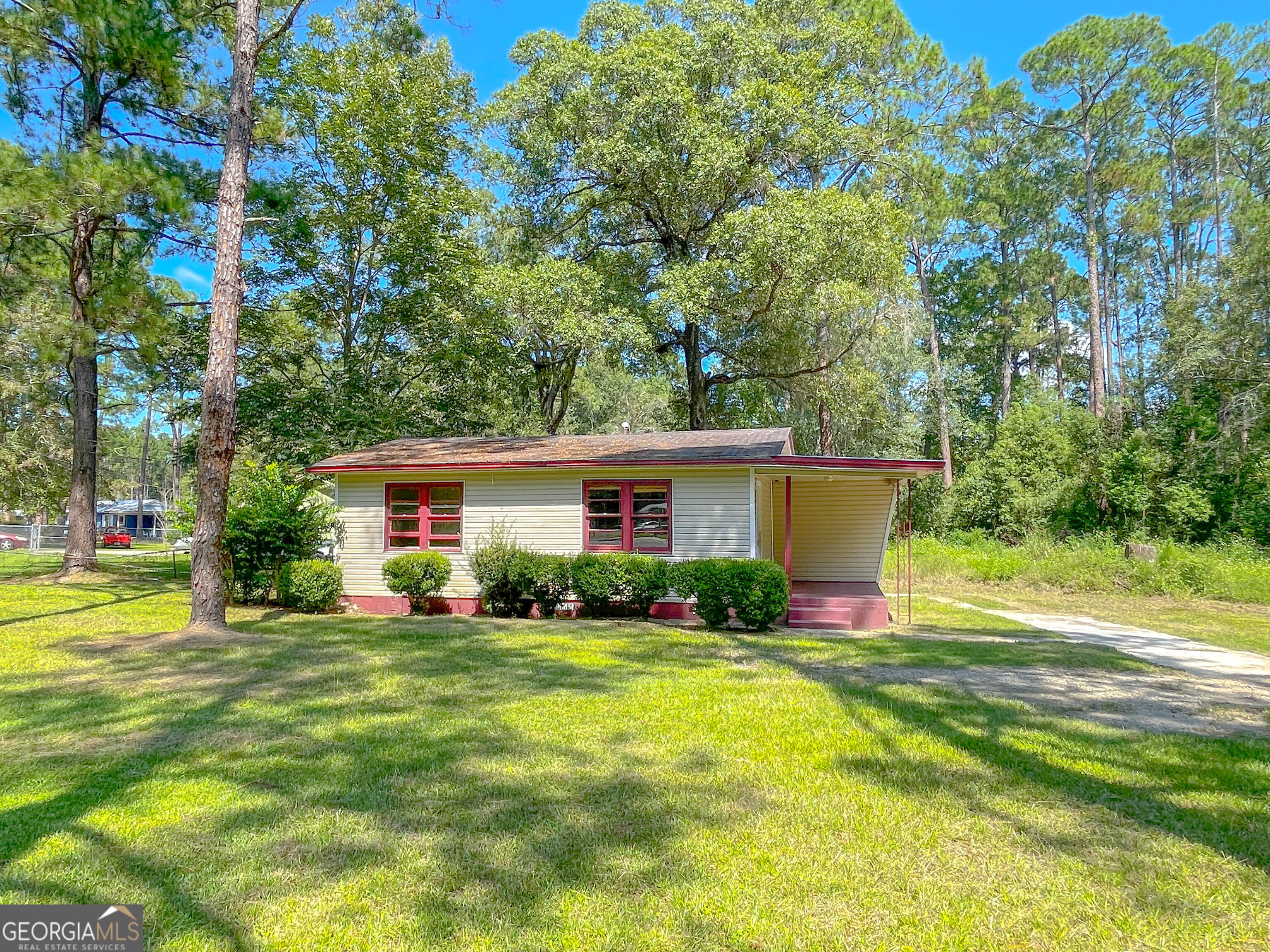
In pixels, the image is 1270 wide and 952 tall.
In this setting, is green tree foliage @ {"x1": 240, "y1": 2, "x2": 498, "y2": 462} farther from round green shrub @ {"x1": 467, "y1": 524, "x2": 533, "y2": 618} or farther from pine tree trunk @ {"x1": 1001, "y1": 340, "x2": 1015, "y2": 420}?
pine tree trunk @ {"x1": 1001, "y1": 340, "x2": 1015, "y2": 420}

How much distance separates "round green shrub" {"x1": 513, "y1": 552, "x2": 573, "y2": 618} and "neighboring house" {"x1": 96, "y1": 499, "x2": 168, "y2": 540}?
3844 centimetres

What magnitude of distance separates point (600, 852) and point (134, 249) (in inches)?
668

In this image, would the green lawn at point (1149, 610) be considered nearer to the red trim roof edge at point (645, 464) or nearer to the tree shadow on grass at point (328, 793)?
the red trim roof edge at point (645, 464)

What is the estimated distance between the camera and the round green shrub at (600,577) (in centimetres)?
1098

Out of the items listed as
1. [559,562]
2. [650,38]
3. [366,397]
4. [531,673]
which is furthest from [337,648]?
[650,38]

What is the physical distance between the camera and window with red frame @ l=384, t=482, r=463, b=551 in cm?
1264

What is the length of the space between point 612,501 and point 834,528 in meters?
5.30

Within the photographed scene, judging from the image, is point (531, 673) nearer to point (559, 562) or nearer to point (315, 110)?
point (559, 562)

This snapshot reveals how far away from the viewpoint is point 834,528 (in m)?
14.5

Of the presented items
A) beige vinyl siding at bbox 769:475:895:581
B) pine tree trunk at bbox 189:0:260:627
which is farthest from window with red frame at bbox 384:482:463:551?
beige vinyl siding at bbox 769:475:895:581

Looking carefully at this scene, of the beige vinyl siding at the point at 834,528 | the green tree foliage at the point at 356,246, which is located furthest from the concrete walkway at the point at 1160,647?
the green tree foliage at the point at 356,246

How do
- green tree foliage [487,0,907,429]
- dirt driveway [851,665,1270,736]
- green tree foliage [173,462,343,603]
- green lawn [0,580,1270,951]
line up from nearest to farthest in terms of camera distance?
green lawn [0,580,1270,951], dirt driveway [851,665,1270,736], green tree foliage [173,462,343,603], green tree foliage [487,0,907,429]

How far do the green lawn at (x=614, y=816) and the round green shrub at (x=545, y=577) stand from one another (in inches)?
172

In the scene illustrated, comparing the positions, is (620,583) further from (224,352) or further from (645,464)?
(224,352)
